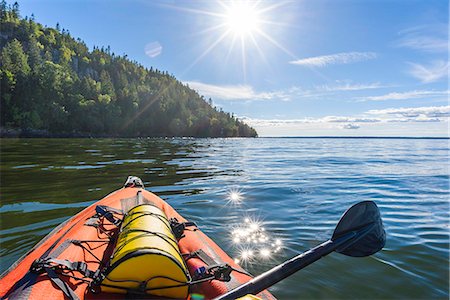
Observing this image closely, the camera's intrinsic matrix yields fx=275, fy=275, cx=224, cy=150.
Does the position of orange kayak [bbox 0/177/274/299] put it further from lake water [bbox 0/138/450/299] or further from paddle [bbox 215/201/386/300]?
lake water [bbox 0/138/450/299]

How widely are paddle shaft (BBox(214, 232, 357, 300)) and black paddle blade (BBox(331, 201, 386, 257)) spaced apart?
0.19 m

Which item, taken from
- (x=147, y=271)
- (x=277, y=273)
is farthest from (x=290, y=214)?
(x=147, y=271)

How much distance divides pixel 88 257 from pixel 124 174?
8.26 meters

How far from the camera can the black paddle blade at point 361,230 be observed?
2.84 m

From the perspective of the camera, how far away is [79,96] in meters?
71.8

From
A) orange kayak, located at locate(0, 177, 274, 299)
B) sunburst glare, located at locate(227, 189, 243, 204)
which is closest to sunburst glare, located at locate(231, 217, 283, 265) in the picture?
orange kayak, located at locate(0, 177, 274, 299)

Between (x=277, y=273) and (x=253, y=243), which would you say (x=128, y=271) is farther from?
(x=253, y=243)

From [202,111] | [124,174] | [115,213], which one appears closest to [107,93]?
[202,111]

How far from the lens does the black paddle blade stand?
9.32 feet

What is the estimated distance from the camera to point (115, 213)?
4141mm

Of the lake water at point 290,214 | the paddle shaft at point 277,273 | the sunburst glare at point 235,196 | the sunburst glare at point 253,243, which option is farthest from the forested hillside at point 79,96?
the paddle shaft at point 277,273

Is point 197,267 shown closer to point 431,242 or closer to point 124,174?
point 431,242

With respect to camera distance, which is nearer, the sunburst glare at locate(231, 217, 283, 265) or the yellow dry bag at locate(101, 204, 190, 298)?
the yellow dry bag at locate(101, 204, 190, 298)

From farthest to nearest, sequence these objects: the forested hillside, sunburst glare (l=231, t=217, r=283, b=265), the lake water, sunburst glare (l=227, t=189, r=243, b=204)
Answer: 1. the forested hillside
2. sunburst glare (l=227, t=189, r=243, b=204)
3. sunburst glare (l=231, t=217, r=283, b=265)
4. the lake water
